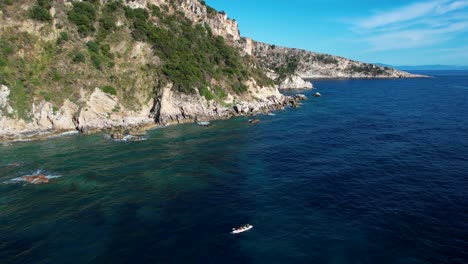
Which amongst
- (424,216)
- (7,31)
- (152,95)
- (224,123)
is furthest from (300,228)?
(7,31)

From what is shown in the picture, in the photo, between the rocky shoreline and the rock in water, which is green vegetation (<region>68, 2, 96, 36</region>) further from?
the rock in water

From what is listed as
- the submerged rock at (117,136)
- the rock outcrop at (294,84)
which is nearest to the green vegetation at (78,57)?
the submerged rock at (117,136)

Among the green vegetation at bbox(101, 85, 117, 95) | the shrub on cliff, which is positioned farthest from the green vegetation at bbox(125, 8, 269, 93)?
the shrub on cliff

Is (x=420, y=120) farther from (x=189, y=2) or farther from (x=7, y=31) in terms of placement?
(x=7, y=31)

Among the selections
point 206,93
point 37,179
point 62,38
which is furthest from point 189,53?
point 37,179

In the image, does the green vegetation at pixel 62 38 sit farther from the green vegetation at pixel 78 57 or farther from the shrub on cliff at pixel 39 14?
→ the shrub on cliff at pixel 39 14
